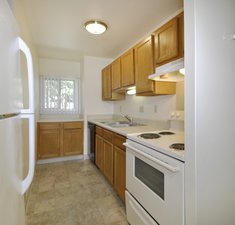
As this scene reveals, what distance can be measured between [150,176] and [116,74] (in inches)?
77.5

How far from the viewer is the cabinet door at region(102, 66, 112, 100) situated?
3209mm

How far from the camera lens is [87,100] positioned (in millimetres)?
3689

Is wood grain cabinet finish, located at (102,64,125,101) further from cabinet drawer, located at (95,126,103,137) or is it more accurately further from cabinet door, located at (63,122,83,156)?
cabinet door, located at (63,122,83,156)

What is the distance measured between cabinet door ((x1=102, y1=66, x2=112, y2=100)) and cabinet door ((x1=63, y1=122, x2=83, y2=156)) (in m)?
0.88

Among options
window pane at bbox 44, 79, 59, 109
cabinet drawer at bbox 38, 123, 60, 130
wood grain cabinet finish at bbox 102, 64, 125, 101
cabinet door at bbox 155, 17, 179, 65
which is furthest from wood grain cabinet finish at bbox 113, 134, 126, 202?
window pane at bbox 44, 79, 59, 109

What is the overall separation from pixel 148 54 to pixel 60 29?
146cm

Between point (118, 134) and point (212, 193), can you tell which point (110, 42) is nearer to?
point (118, 134)

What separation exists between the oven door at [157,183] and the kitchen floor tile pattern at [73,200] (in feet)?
1.59

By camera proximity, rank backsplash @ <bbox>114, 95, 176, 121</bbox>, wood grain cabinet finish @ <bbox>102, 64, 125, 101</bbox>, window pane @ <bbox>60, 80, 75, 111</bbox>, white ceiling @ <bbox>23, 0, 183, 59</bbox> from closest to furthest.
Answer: white ceiling @ <bbox>23, 0, 183, 59</bbox>, backsplash @ <bbox>114, 95, 176, 121</bbox>, wood grain cabinet finish @ <bbox>102, 64, 125, 101</bbox>, window pane @ <bbox>60, 80, 75, 111</bbox>

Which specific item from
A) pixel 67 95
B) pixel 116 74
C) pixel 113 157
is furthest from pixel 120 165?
pixel 67 95

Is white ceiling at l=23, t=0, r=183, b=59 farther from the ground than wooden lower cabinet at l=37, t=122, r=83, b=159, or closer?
farther from the ground

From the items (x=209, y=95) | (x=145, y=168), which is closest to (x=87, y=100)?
(x=145, y=168)

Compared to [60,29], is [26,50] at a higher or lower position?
lower

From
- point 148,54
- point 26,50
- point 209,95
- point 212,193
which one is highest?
point 148,54
